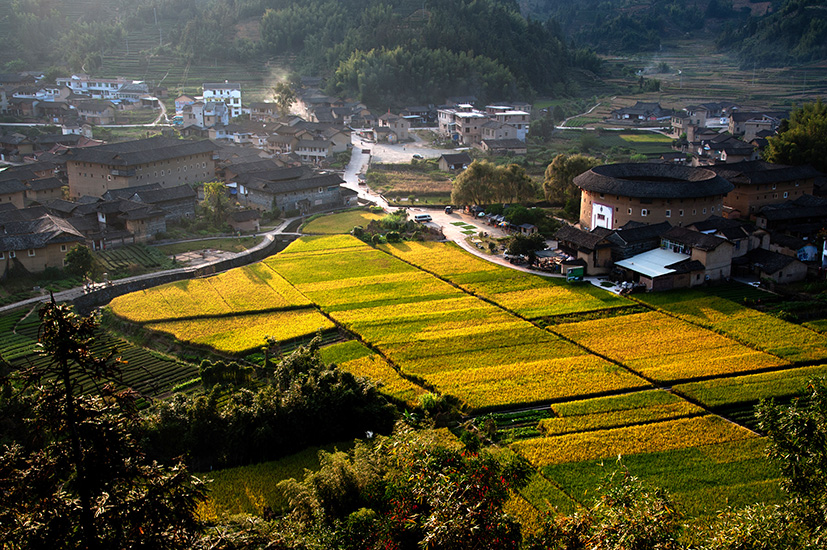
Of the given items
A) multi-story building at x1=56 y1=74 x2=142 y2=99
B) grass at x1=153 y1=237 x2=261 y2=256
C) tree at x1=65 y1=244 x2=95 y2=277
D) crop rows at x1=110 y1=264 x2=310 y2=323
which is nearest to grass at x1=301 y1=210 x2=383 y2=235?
grass at x1=153 y1=237 x2=261 y2=256

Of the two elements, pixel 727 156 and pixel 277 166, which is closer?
pixel 277 166

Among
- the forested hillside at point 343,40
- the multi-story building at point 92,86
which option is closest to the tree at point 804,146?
the forested hillside at point 343,40

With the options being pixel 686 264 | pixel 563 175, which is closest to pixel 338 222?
pixel 563 175

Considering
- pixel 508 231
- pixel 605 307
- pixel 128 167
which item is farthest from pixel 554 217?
pixel 128 167

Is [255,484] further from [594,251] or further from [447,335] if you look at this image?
[594,251]

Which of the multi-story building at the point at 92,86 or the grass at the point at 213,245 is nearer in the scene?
the grass at the point at 213,245

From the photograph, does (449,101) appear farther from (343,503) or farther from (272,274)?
(343,503)

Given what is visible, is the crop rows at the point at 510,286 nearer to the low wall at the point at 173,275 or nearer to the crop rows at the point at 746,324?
the crop rows at the point at 746,324
